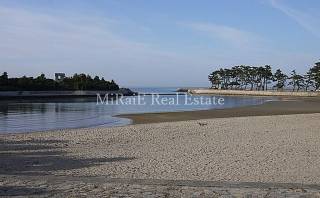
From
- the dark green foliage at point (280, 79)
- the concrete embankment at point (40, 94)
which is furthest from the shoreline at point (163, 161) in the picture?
the dark green foliage at point (280, 79)

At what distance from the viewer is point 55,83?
103500 millimetres

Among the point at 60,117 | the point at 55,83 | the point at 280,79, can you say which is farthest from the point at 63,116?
the point at 280,79

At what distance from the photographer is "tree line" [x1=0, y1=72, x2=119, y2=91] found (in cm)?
9100

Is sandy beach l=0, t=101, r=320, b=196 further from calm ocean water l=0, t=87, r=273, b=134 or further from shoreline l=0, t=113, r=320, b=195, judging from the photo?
calm ocean water l=0, t=87, r=273, b=134

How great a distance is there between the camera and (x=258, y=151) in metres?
14.2

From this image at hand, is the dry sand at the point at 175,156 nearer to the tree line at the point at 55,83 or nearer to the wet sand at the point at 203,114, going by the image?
the wet sand at the point at 203,114

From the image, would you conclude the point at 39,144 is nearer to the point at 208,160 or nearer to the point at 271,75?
the point at 208,160

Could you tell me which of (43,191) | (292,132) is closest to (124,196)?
(43,191)

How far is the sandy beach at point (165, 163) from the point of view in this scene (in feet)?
22.3

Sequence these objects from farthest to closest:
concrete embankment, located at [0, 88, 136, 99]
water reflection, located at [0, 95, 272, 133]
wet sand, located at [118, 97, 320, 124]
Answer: concrete embankment, located at [0, 88, 136, 99] → wet sand, located at [118, 97, 320, 124] → water reflection, located at [0, 95, 272, 133]

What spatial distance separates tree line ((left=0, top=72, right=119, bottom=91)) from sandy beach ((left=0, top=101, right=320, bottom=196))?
7378 centimetres

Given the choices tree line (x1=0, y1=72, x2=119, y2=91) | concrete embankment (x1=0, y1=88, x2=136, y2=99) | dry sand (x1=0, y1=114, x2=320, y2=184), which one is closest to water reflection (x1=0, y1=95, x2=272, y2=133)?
dry sand (x1=0, y1=114, x2=320, y2=184)

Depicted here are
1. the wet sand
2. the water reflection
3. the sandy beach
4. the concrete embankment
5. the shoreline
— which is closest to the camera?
the sandy beach

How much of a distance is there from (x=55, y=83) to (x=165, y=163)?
94905 millimetres
